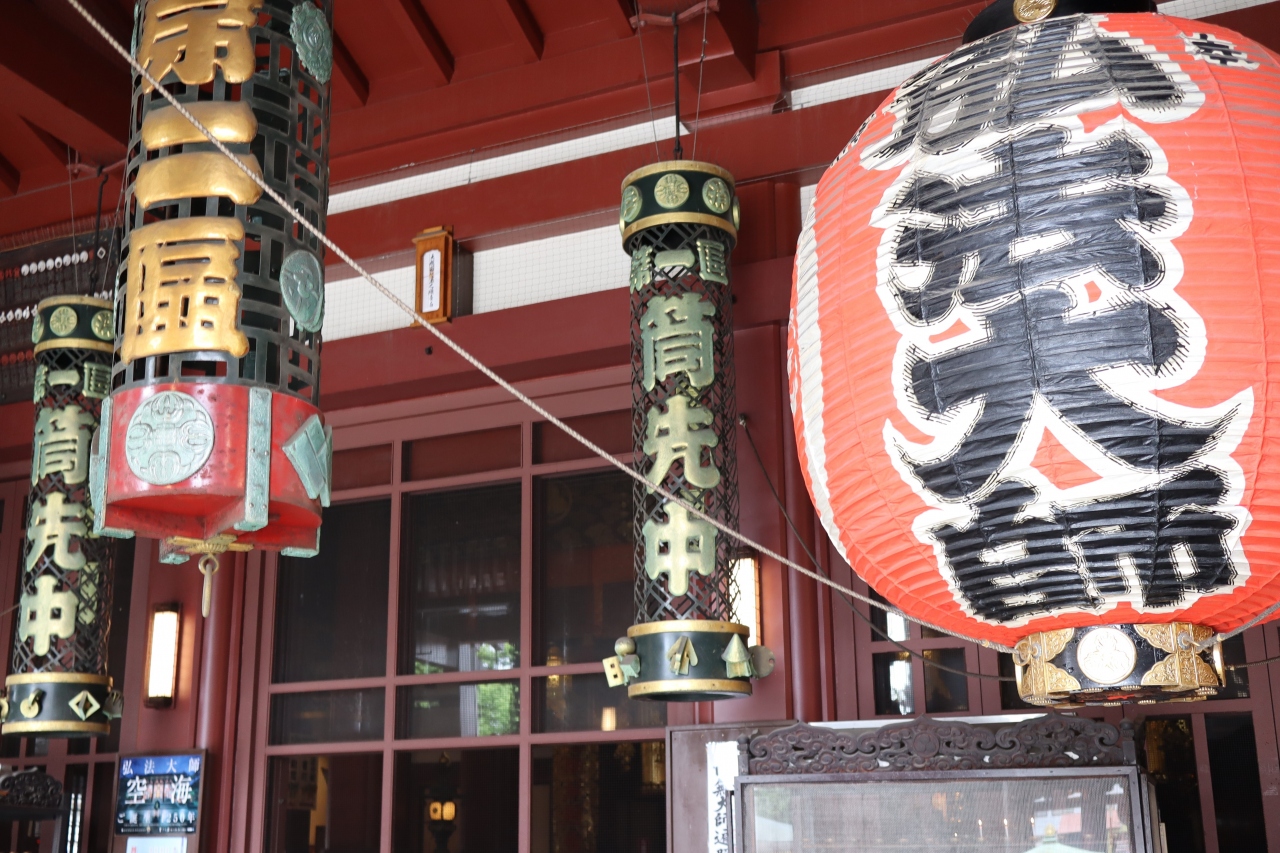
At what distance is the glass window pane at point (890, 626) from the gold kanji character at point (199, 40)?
88.9 inches

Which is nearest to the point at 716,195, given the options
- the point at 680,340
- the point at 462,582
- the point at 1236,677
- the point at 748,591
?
the point at 680,340

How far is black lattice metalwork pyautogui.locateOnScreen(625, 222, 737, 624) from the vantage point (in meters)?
3.31

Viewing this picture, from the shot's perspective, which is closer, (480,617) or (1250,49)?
(1250,49)

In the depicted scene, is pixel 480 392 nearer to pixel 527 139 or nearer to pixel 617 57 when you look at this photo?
pixel 527 139

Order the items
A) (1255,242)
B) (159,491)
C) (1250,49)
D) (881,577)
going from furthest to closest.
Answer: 1. (159,491)
2. (881,577)
3. (1250,49)
4. (1255,242)

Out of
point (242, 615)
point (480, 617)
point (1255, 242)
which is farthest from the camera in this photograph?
point (242, 615)

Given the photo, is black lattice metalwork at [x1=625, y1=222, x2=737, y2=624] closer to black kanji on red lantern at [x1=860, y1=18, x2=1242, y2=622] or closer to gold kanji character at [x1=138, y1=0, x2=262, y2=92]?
gold kanji character at [x1=138, y1=0, x2=262, y2=92]

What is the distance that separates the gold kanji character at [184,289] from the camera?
7.94ft

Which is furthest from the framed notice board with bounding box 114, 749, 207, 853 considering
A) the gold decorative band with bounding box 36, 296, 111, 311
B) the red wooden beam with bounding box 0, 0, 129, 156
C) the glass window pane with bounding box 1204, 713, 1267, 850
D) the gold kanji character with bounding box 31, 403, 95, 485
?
the glass window pane with bounding box 1204, 713, 1267, 850

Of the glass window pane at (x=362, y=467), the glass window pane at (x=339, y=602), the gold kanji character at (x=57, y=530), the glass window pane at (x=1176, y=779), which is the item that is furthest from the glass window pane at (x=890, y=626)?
the gold kanji character at (x=57, y=530)

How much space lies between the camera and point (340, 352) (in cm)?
451

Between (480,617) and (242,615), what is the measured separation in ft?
3.34

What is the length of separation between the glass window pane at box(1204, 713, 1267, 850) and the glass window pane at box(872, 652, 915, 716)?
2.62ft

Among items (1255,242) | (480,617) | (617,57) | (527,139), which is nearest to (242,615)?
(480,617)
